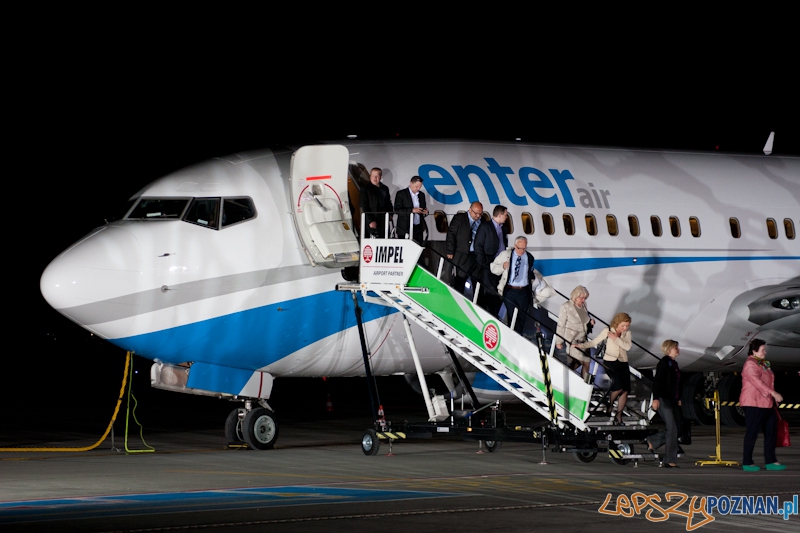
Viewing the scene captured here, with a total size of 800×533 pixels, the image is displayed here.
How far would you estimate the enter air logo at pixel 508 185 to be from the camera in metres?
19.6

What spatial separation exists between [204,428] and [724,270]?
1036cm

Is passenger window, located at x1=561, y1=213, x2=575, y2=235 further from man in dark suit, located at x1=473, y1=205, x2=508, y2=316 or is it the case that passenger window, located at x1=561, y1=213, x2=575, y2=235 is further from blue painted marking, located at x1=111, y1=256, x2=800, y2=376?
blue painted marking, located at x1=111, y1=256, x2=800, y2=376

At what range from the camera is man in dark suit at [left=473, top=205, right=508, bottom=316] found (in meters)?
18.4

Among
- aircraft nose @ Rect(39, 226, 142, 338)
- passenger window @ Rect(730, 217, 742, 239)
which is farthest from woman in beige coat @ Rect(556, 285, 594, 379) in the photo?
aircraft nose @ Rect(39, 226, 142, 338)

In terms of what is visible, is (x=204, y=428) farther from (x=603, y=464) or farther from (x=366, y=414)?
(x=603, y=464)

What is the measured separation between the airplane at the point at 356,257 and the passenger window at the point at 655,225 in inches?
1.0

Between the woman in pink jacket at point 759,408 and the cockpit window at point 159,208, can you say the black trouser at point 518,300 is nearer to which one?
the woman in pink jacket at point 759,408

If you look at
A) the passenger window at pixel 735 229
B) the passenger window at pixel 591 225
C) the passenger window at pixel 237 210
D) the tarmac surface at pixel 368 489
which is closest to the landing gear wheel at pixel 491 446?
the tarmac surface at pixel 368 489

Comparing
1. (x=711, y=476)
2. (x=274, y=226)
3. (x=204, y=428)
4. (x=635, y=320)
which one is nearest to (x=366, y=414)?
(x=204, y=428)

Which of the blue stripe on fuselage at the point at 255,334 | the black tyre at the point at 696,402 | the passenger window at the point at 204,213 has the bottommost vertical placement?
the black tyre at the point at 696,402

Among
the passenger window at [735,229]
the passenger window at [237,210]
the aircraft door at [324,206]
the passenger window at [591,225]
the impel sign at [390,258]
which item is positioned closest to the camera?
the impel sign at [390,258]

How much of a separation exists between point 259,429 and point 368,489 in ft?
17.0

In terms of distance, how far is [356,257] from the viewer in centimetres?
1820

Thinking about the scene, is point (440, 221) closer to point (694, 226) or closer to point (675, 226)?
point (675, 226)
